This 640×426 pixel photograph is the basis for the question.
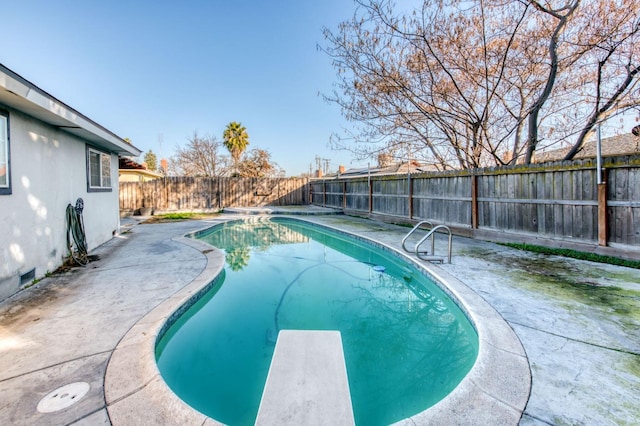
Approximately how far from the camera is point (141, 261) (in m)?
→ 5.33

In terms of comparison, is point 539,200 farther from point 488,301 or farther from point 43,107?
point 43,107

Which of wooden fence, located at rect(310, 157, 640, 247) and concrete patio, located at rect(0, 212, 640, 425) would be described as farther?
wooden fence, located at rect(310, 157, 640, 247)

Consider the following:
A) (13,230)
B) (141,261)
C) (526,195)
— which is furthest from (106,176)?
(526,195)

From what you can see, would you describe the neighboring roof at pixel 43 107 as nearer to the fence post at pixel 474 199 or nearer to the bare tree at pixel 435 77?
the bare tree at pixel 435 77

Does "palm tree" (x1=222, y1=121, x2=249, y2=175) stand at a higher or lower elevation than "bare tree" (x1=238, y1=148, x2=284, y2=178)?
higher

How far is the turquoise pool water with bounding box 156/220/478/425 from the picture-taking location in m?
2.40

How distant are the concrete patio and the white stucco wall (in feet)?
1.24

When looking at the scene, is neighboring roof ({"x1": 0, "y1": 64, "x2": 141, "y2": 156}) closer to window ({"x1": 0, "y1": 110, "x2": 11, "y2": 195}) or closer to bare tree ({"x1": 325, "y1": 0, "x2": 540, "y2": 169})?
window ({"x1": 0, "y1": 110, "x2": 11, "y2": 195})

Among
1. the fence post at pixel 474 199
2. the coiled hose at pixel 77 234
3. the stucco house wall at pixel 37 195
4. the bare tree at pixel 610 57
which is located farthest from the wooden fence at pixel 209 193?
the bare tree at pixel 610 57

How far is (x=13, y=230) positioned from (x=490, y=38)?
381 inches

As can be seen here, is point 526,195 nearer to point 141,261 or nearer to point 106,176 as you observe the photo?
point 141,261

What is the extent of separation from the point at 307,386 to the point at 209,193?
16.3 meters

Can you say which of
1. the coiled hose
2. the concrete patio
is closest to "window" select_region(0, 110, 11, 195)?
the concrete patio

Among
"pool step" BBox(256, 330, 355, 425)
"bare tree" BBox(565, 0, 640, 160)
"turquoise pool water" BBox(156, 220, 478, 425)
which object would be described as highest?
"bare tree" BBox(565, 0, 640, 160)
